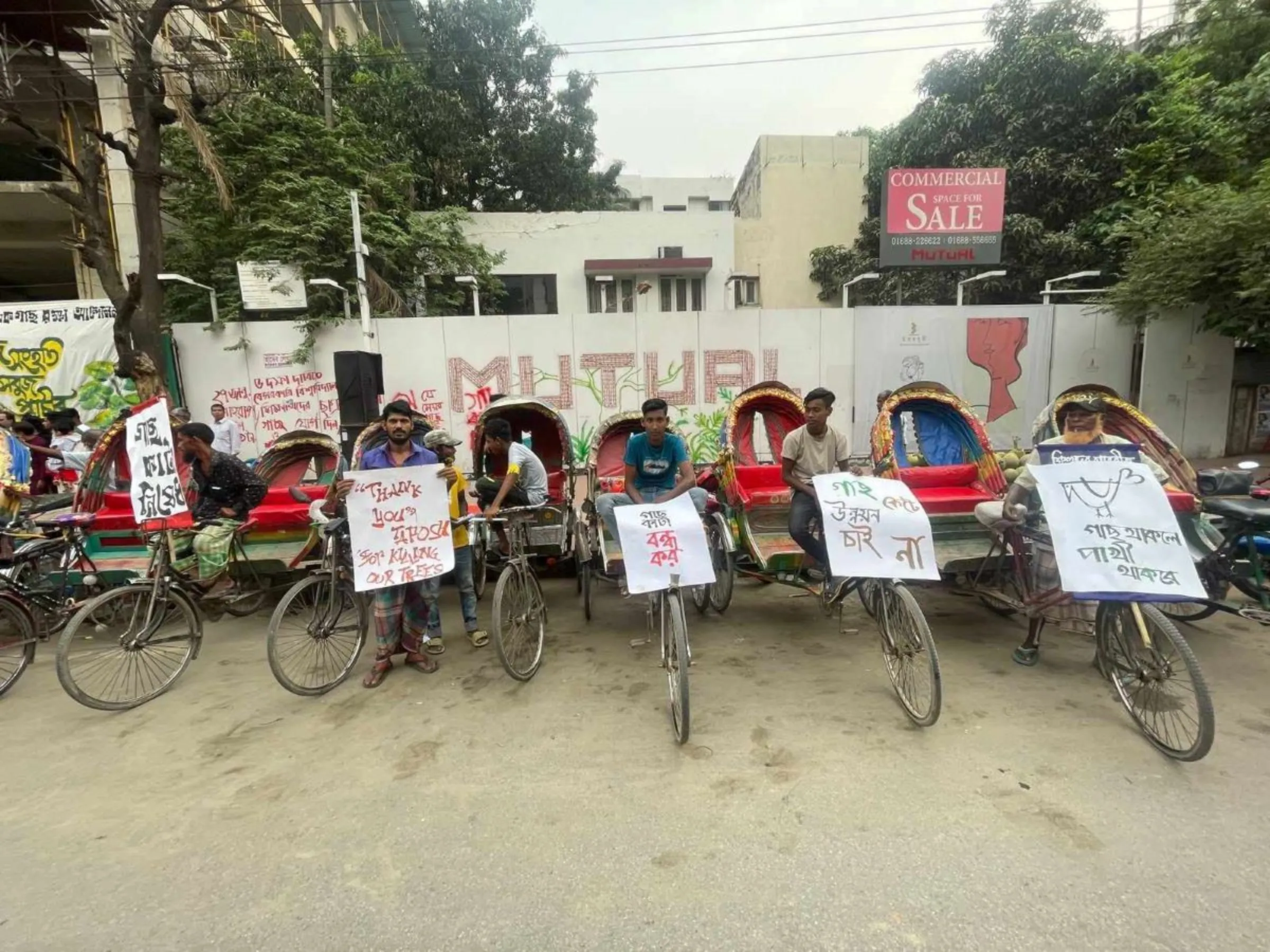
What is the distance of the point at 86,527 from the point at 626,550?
4.34 m

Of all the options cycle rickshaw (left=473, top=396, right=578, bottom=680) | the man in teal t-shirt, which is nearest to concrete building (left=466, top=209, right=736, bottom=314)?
cycle rickshaw (left=473, top=396, right=578, bottom=680)

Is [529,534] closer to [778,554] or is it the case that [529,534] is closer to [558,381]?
[778,554]

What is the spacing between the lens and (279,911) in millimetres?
2111

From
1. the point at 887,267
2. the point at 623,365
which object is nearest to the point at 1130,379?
the point at 887,267

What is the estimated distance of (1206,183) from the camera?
37.0 feet

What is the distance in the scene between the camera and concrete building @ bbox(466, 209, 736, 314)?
50.8 feet

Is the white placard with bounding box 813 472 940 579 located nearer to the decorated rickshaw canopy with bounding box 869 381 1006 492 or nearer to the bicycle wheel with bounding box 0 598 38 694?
the decorated rickshaw canopy with bounding box 869 381 1006 492

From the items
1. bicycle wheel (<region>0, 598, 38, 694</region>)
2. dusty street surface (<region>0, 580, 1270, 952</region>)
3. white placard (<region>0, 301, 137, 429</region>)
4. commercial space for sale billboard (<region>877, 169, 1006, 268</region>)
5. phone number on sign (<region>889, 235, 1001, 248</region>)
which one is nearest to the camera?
dusty street surface (<region>0, 580, 1270, 952</region>)

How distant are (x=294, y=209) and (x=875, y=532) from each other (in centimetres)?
1183

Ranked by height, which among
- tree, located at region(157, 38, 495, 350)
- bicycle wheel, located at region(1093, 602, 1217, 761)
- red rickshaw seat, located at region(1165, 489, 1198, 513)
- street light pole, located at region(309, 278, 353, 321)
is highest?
tree, located at region(157, 38, 495, 350)

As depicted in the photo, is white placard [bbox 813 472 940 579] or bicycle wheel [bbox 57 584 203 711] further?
bicycle wheel [bbox 57 584 203 711]

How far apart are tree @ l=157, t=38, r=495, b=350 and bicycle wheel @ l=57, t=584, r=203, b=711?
786 cm

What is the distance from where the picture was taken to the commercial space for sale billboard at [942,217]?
39.0ft

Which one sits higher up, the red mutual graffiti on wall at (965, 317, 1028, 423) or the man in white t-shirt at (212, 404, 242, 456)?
the red mutual graffiti on wall at (965, 317, 1028, 423)
